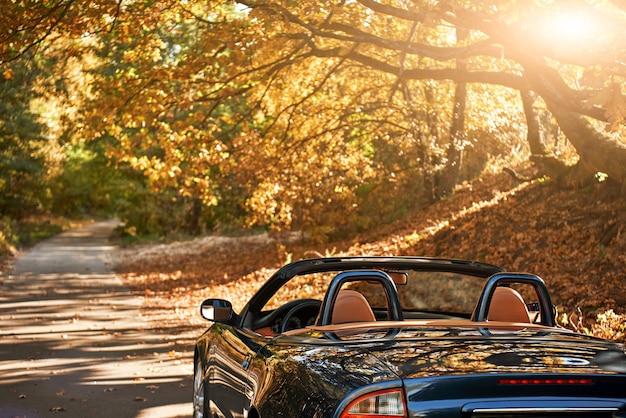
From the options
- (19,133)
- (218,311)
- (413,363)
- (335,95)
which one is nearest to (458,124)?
(335,95)

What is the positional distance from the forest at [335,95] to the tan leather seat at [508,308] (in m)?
4.29

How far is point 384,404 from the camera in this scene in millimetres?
3693

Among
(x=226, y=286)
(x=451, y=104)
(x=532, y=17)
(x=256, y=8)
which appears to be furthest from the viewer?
(x=451, y=104)

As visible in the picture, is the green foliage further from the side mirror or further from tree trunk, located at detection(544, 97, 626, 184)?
the side mirror

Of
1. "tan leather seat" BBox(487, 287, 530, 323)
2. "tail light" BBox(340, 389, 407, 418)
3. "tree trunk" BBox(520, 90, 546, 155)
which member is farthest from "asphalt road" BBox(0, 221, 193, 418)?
"tree trunk" BBox(520, 90, 546, 155)

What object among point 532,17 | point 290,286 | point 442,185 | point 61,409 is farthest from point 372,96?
point 61,409

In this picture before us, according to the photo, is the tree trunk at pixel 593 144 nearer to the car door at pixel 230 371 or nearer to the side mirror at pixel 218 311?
the side mirror at pixel 218 311

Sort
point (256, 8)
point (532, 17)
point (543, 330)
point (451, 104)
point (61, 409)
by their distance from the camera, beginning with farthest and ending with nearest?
1. point (451, 104)
2. point (256, 8)
3. point (532, 17)
4. point (61, 409)
5. point (543, 330)

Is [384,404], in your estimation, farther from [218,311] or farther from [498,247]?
[498,247]

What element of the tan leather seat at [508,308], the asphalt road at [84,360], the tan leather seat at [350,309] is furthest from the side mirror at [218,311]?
the asphalt road at [84,360]

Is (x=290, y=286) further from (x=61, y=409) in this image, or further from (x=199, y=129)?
(x=61, y=409)

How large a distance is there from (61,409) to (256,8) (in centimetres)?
815

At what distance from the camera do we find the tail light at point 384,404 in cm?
368

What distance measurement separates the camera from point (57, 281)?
27.6 meters
